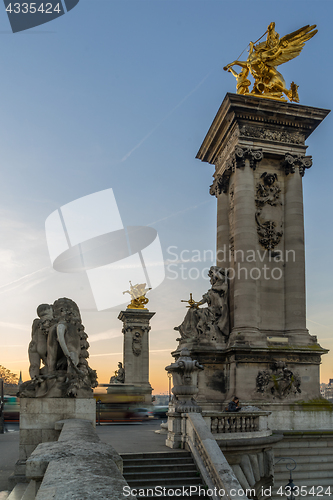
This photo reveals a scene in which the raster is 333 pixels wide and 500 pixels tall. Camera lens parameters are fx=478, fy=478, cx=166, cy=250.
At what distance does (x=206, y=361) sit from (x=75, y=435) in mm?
13450

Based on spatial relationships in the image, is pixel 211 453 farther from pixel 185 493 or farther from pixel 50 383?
pixel 50 383

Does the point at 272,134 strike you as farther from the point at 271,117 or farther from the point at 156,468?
the point at 156,468

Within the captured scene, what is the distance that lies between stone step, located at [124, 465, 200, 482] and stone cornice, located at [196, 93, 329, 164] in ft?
46.7

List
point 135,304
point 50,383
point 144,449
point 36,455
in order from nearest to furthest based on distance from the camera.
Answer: point 36,455, point 50,383, point 144,449, point 135,304

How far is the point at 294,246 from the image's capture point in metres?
20.0

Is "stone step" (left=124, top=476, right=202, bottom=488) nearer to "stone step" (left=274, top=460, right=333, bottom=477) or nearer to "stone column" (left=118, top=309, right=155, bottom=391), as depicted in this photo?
"stone step" (left=274, top=460, right=333, bottom=477)

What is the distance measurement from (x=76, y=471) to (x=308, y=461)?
557 inches

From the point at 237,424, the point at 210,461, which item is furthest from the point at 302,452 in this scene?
the point at 210,461

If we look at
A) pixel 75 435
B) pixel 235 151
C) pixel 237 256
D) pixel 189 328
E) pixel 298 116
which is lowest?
pixel 75 435

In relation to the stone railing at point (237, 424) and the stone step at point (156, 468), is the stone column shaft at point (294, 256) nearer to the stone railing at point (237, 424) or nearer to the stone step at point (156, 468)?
the stone railing at point (237, 424)

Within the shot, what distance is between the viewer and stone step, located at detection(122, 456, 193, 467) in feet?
35.8

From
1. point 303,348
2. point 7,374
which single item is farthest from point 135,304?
point 7,374

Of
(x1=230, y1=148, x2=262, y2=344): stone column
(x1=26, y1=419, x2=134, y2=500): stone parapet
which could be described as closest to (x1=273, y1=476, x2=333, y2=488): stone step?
(x1=230, y1=148, x2=262, y2=344): stone column

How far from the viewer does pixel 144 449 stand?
1238 cm
